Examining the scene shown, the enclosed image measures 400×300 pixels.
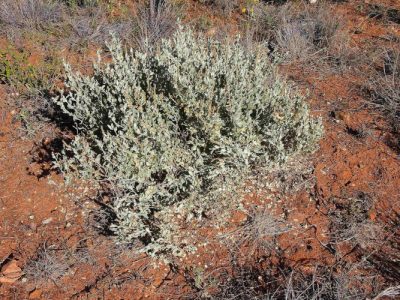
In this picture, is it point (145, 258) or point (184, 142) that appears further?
point (184, 142)

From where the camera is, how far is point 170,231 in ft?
9.58

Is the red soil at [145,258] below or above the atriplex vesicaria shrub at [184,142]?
below

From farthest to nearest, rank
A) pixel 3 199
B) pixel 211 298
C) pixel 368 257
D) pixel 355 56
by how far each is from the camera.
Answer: pixel 355 56 → pixel 3 199 → pixel 368 257 → pixel 211 298

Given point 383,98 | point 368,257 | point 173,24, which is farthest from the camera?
point 173,24

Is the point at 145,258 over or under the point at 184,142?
under

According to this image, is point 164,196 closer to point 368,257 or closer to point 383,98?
point 368,257

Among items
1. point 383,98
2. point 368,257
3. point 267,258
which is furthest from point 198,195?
point 383,98

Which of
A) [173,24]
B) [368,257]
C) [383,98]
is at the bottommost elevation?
[368,257]

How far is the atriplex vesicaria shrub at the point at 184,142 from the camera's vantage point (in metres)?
2.89

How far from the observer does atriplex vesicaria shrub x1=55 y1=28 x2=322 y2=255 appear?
114 inches

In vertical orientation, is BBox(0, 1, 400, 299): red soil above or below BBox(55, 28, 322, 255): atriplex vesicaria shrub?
below

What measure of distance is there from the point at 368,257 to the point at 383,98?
194 cm

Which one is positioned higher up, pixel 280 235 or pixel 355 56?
pixel 355 56

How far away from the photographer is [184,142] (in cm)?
332
